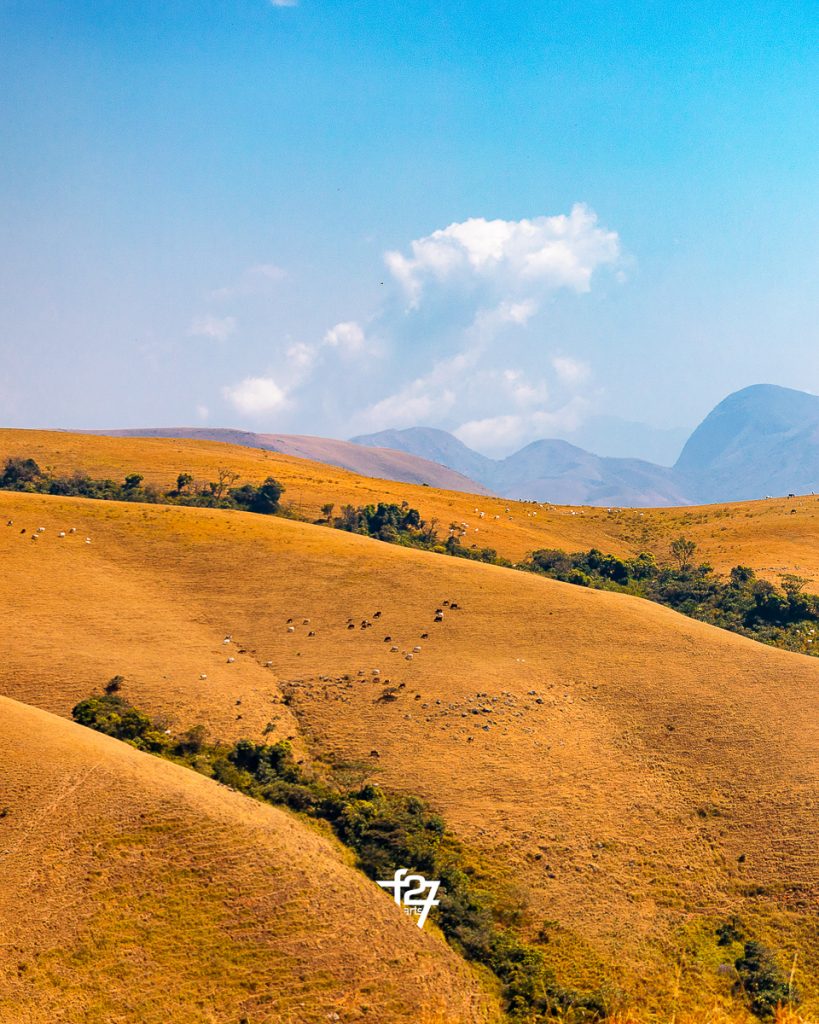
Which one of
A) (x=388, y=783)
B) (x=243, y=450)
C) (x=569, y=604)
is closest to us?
(x=388, y=783)

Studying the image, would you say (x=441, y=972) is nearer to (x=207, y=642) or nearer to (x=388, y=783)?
(x=388, y=783)

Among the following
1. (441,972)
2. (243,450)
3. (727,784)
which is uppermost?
(243,450)

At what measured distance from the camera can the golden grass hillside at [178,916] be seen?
33469 millimetres

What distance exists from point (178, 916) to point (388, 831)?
14.4 meters

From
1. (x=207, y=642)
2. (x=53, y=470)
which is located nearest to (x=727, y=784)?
(x=207, y=642)

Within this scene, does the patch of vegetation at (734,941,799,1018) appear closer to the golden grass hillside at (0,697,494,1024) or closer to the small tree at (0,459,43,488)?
the golden grass hillside at (0,697,494,1024)

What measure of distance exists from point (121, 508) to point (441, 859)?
234 feet

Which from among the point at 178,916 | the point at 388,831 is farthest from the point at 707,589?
the point at 178,916

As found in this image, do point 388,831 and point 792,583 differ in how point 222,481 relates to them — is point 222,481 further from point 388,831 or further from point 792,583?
point 388,831

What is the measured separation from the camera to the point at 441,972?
38.5 m

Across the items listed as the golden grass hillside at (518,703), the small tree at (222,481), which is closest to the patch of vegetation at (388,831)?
the golden grass hillside at (518,703)

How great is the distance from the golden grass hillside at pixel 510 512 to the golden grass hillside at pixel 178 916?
83.5 metres

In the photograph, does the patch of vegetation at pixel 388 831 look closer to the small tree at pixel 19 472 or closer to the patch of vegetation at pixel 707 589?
the patch of vegetation at pixel 707 589

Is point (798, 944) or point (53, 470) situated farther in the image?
point (53, 470)
